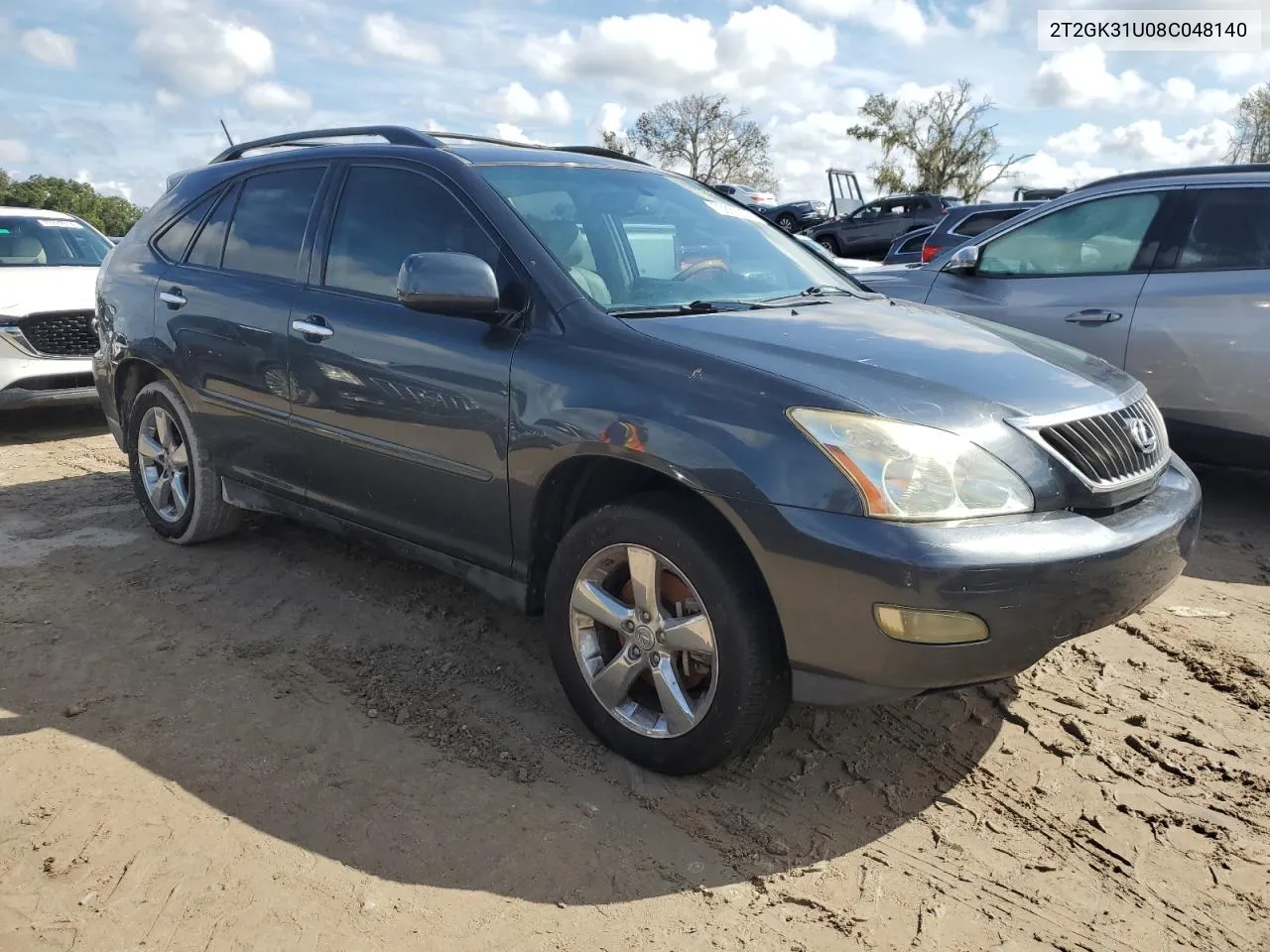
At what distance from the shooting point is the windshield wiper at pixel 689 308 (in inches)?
119

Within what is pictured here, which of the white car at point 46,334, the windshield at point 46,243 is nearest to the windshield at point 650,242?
the white car at point 46,334

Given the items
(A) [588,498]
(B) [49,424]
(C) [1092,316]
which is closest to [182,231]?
(A) [588,498]

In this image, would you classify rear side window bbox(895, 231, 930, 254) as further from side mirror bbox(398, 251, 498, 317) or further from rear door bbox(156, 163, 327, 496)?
side mirror bbox(398, 251, 498, 317)

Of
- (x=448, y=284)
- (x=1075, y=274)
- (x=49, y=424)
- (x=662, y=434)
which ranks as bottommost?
(x=49, y=424)

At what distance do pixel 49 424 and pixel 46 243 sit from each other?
167 cm

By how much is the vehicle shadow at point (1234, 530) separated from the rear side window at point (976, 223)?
5794 millimetres

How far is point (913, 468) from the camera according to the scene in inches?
95.1

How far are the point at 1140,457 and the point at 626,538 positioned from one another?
1492 millimetres

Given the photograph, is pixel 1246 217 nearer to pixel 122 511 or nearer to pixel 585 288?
pixel 585 288

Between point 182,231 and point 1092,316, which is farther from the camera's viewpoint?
point 1092,316

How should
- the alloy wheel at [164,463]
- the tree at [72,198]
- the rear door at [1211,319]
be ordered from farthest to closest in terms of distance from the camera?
the tree at [72,198] < the rear door at [1211,319] < the alloy wheel at [164,463]

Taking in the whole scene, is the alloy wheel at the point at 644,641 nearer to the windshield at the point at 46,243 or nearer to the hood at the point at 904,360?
A: the hood at the point at 904,360

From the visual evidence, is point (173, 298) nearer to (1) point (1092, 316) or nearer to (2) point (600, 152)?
(2) point (600, 152)

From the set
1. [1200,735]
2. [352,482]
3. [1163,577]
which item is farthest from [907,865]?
[352,482]
